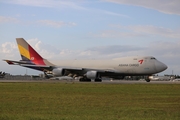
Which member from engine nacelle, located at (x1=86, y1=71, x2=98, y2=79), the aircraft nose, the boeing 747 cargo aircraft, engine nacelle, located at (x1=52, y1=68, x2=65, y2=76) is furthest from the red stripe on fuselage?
the aircraft nose

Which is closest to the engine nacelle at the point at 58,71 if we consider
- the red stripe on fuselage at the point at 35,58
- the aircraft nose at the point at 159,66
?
the red stripe on fuselage at the point at 35,58

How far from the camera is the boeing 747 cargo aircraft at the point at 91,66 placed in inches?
→ 2375

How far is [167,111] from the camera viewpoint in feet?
52.5

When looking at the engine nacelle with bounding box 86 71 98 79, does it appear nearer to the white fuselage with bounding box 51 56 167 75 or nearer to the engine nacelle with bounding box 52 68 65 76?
the white fuselage with bounding box 51 56 167 75

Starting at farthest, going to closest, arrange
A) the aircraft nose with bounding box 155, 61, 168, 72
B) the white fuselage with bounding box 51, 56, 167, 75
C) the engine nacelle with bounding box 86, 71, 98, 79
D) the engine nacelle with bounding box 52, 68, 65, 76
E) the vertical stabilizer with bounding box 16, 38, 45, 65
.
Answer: the vertical stabilizer with bounding box 16, 38, 45, 65, the engine nacelle with bounding box 52, 68, 65, 76, the engine nacelle with bounding box 86, 71, 98, 79, the aircraft nose with bounding box 155, 61, 168, 72, the white fuselage with bounding box 51, 56, 167, 75

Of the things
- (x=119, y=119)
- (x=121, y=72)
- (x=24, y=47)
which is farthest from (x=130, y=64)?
(x=119, y=119)

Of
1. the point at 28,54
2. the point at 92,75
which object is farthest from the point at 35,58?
the point at 92,75

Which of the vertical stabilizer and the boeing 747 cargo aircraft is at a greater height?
the vertical stabilizer

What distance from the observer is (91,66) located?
6550 cm

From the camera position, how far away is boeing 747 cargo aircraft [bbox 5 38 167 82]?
60312 mm

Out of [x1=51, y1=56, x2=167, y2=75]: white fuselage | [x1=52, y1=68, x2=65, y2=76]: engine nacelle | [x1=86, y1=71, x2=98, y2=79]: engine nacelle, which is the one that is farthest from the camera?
[x1=52, y1=68, x2=65, y2=76]: engine nacelle

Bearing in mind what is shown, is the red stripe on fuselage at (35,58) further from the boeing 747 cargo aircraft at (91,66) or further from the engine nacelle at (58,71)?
the engine nacelle at (58,71)

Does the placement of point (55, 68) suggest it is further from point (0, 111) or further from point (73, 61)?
point (0, 111)

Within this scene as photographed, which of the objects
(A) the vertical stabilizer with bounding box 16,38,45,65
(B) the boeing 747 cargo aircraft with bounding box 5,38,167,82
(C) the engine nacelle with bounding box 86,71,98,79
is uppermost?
(A) the vertical stabilizer with bounding box 16,38,45,65
